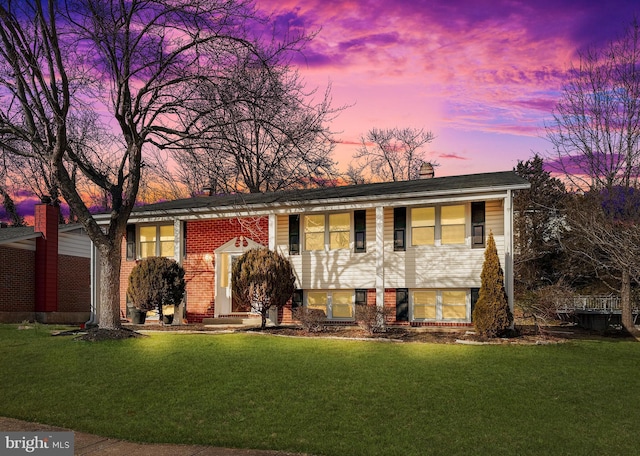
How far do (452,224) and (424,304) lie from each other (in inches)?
111

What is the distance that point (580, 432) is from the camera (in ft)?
25.5

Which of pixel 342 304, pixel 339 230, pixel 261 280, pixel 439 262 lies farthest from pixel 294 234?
pixel 439 262

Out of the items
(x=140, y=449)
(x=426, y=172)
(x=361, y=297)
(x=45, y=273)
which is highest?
(x=426, y=172)

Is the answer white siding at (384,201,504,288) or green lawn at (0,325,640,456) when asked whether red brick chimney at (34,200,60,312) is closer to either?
green lawn at (0,325,640,456)

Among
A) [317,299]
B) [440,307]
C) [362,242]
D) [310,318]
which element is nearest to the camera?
[310,318]

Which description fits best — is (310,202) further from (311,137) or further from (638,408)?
(638,408)

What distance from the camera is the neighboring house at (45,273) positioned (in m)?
23.8

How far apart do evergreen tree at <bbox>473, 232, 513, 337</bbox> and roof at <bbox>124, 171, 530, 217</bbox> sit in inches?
100

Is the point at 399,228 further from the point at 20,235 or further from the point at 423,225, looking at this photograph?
the point at 20,235

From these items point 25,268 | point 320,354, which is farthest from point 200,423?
point 25,268

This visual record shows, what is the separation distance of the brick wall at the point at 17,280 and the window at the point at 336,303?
42.6ft

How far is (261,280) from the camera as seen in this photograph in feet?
57.6

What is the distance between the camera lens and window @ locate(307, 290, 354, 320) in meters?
20.2

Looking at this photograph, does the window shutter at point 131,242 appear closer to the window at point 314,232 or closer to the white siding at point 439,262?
the window at point 314,232
